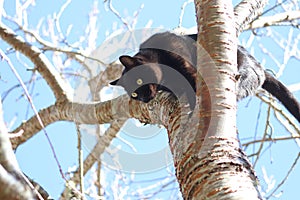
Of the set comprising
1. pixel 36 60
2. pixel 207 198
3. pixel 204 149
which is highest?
pixel 36 60

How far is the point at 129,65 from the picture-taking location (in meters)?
2.85

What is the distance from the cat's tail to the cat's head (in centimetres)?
83

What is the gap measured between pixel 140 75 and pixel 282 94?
1012 mm

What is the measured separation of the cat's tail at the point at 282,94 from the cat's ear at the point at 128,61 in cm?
97

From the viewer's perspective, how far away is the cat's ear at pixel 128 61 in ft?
9.14

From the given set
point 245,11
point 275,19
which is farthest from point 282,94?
point 245,11

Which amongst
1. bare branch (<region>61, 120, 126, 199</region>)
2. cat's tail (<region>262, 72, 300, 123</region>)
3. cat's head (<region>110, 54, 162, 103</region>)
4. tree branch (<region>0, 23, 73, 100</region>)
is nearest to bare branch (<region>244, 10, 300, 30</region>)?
cat's tail (<region>262, 72, 300, 123</region>)

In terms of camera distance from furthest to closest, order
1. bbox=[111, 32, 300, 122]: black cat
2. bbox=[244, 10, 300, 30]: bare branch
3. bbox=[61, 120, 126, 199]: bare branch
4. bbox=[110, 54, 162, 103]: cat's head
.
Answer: bbox=[244, 10, 300, 30]: bare branch
bbox=[61, 120, 126, 199]: bare branch
bbox=[110, 54, 162, 103]: cat's head
bbox=[111, 32, 300, 122]: black cat

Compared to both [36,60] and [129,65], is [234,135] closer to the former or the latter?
[129,65]

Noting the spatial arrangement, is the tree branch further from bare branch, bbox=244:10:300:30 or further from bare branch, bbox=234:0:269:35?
bare branch, bbox=244:10:300:30

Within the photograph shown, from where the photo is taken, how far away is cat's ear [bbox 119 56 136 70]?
279 centimetres

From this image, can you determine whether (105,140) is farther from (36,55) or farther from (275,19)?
(275,19)

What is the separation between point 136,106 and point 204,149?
1.05m

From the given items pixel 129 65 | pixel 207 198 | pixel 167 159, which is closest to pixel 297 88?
pixel 167 159
